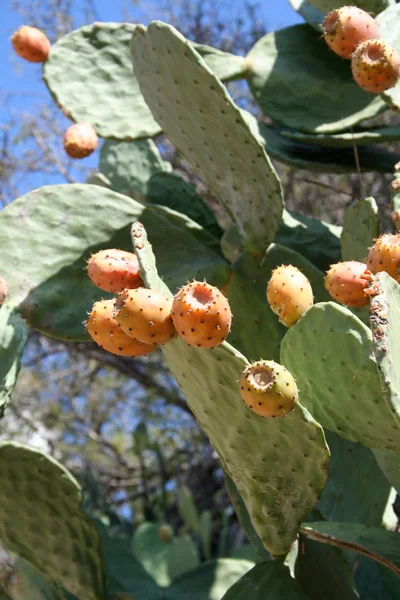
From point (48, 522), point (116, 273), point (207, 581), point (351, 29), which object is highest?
point (351, 29)

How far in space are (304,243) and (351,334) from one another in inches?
33.1

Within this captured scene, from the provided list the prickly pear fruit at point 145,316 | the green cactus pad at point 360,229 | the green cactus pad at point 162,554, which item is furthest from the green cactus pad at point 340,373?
the green cactus pad at point 162,554

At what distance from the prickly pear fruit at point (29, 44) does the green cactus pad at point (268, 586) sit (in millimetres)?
1445

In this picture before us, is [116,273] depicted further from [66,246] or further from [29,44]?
[29,44]

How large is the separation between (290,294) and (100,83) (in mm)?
1153

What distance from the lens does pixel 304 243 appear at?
6.71 ft

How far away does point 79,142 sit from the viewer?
77.7 inches

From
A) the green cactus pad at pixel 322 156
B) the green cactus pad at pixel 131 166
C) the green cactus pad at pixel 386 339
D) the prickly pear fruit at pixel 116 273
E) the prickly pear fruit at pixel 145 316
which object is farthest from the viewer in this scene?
the green cactus pad at pixel 131 166

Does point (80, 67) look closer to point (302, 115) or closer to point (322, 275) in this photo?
point (302, 115)

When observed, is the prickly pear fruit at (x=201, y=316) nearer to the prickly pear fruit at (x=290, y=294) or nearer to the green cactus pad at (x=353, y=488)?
the prickly pear fruit at (x=290, y=294)

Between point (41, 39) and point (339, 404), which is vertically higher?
point (41, 39)

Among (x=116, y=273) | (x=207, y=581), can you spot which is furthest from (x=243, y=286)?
(x=207, y=581)

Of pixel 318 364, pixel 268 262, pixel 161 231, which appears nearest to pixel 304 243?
pixel 268 262

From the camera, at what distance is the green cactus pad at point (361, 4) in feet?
6.42
